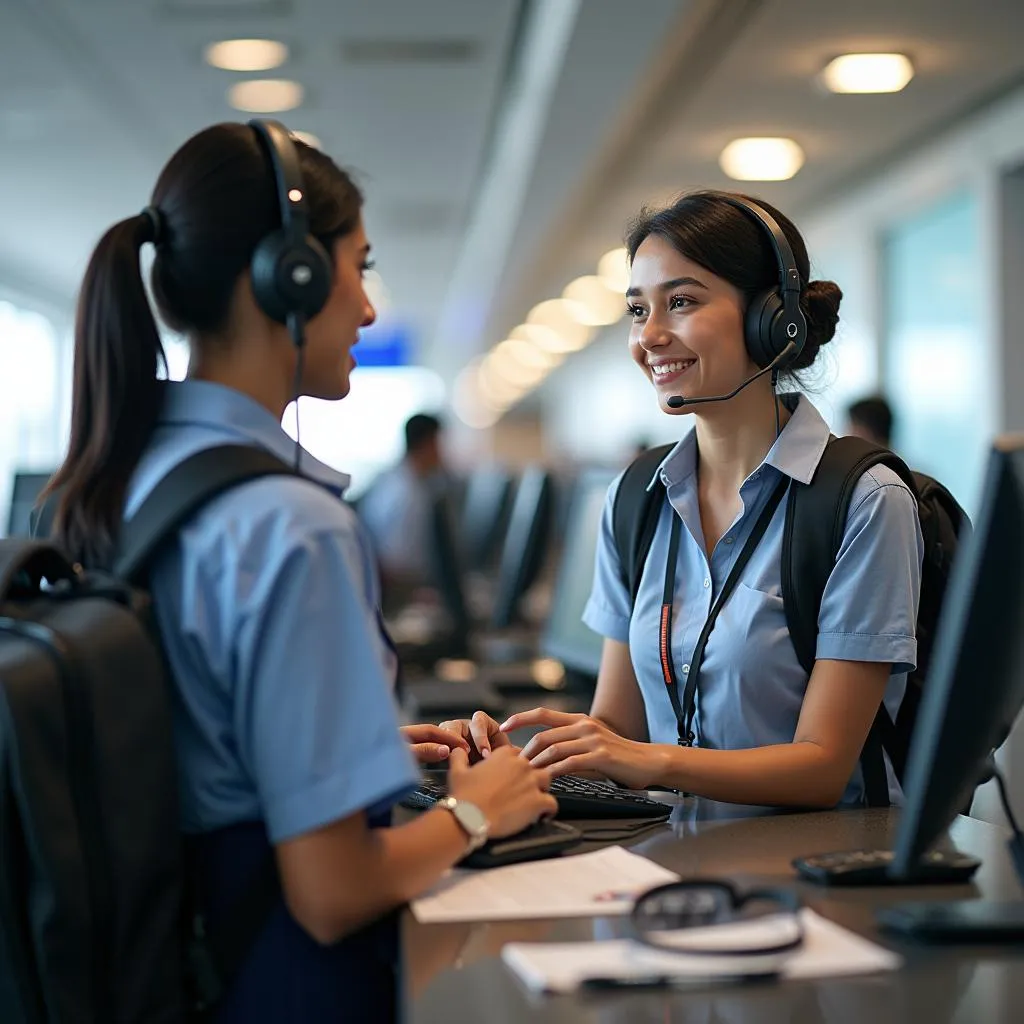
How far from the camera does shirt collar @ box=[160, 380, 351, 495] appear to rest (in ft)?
4.18

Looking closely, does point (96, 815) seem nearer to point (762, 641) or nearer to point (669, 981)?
point (669, 981)

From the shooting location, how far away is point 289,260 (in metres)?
1.23

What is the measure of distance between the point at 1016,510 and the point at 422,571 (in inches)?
224

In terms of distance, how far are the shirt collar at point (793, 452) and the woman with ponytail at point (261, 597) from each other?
24.1 inches

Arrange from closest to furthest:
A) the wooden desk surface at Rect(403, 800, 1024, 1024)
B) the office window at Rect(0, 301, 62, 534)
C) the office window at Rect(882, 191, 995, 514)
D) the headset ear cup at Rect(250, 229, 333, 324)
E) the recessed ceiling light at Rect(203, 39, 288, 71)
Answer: the wooden desk surface at Rect(403, 800, 1024, 1024)
the headset ear cup at Rect(250, 229, 333, 324)
the recessed ceiling light at Rect(203, 39, 288, 71)
the office window at Rect(882, 191, 995, 514)
the office window at Rect(0, 301, 62, 534)

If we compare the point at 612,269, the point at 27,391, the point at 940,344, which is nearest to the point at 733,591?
the point at 940,344

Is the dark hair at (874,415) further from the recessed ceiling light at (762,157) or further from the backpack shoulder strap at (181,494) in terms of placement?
the backpack shoulder strap at (181,494)

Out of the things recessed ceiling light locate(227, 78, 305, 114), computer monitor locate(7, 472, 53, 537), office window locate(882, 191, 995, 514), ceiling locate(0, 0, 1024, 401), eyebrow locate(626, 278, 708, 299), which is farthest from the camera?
office window locate(882, 191, 995, 514)

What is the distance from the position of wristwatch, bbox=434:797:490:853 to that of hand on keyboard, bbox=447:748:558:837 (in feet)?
0.04

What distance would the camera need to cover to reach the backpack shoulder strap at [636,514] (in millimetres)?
1932

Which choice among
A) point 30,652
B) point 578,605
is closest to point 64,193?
point 578,605

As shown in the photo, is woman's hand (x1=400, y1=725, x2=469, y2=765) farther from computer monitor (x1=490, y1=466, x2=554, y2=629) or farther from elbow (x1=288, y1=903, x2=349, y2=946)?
computer monitor (x1=490, y1=466, x2=554, y2=629)

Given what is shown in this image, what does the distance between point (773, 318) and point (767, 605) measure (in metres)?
0.41

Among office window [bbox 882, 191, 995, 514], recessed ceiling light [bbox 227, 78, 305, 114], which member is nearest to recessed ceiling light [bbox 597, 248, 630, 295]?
office window [bbox 882, 191, 995, 514]
